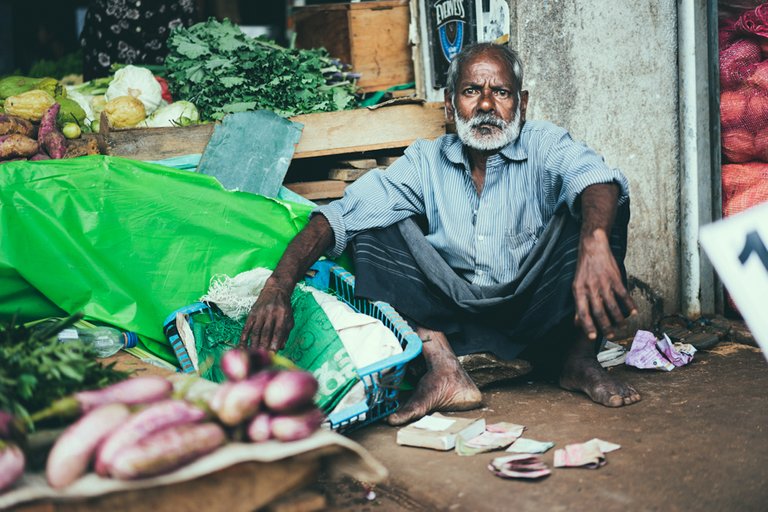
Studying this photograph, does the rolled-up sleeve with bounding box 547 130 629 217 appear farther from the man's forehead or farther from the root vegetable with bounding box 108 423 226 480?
the root vegetable with bounding box 108 423 226 480

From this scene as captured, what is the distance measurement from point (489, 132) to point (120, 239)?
68.1 inches

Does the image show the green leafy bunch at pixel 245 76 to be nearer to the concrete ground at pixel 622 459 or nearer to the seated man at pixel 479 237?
the seated man at pixel 479 237

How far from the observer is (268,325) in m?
2.86

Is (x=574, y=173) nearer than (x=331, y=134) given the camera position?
Yes

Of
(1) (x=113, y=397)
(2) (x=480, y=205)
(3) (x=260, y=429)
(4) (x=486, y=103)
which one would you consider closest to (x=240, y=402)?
(3) (x=260, y=429)

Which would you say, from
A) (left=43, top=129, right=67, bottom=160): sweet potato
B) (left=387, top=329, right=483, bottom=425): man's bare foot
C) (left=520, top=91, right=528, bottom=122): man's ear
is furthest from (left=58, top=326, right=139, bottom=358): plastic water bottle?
(left=520, top=91, right=528, bottom=122): man's ear

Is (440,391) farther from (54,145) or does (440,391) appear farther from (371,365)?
(54,145)

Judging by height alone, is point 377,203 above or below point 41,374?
above

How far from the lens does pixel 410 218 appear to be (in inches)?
139

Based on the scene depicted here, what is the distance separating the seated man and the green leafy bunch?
1.09m

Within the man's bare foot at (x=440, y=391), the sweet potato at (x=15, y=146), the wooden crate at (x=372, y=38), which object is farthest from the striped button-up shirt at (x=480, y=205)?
the wooden crate at (x=372, y=38)

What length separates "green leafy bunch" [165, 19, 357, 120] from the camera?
436 cm

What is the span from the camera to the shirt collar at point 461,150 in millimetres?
3410

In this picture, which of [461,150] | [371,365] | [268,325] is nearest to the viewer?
[371,365]
